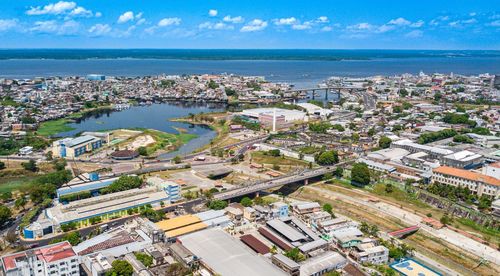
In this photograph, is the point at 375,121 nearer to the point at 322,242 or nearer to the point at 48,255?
the point at 322,242

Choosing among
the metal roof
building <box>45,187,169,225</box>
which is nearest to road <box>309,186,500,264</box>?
the metal roof

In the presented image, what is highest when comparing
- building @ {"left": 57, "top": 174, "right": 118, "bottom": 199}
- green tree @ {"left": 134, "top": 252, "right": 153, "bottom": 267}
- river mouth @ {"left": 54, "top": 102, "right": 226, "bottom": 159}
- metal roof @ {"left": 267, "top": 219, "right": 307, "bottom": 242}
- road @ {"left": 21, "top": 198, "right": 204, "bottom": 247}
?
building @ {"left": 57, "top": 174, "right": 118, "bottom": 199}

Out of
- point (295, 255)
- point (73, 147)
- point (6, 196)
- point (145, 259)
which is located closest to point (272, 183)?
point (295, 255)

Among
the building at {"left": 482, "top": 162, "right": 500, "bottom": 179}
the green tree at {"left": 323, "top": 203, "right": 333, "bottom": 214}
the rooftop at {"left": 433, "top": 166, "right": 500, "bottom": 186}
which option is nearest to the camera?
the green tree at {"left": 323, "top": 203, "right": 333, "bottom": 214}

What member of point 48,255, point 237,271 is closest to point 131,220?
point 48,255

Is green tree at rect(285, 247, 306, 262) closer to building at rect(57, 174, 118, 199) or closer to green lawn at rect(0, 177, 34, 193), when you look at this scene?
building at rect(57, 174, 118, 199)

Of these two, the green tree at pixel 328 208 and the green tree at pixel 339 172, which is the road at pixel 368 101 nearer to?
the green tree at pixel 339 172

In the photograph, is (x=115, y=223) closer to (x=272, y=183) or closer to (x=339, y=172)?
(x=272, y=183)
